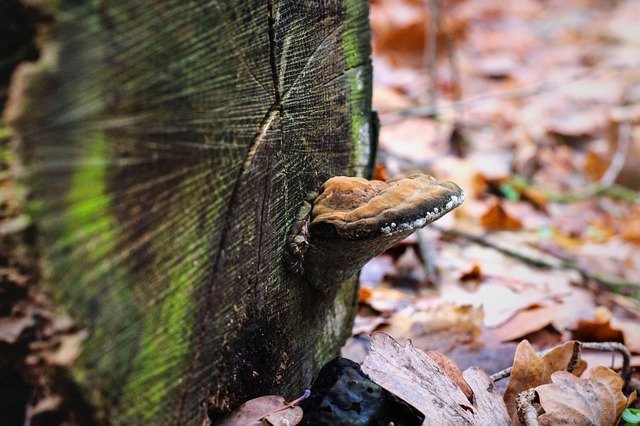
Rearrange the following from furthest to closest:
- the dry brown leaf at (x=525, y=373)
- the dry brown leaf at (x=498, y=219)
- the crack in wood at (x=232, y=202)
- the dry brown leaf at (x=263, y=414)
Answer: the dry brown leaf at (x=498, y=219)
the dry brown leaf at (x=525, y=373)
the dry brown leaf at (x=263, y=414)
the crack in wood at (x=232, y=202)

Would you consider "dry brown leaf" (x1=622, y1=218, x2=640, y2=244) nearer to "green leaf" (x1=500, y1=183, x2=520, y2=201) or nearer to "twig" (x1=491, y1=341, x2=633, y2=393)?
"green leaf" (x1=500, y1=183, x2=520, y2=201)

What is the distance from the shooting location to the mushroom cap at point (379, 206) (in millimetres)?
1414

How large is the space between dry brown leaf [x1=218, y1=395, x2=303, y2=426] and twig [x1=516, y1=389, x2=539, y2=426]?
21.5 inches

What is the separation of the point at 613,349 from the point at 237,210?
4.39 ft

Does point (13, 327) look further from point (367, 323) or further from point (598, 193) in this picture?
point (598, 193)

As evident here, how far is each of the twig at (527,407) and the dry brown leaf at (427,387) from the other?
42 mm

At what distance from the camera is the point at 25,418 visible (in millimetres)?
1137

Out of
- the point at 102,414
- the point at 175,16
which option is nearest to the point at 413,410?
the point at 102,414

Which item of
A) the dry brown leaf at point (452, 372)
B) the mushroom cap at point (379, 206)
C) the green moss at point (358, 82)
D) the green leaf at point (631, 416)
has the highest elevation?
the green moss at point (358, 82)

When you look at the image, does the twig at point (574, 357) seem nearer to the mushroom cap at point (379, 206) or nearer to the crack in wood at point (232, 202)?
the mushroom cap at point (379, 206)

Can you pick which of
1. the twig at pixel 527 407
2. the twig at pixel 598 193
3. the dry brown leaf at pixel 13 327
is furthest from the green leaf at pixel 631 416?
the twig at pixel 598 193

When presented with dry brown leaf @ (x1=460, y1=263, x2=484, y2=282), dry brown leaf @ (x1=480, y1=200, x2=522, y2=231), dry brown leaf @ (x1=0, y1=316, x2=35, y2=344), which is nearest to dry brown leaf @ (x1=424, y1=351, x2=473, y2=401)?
dry brown leaf @ (x1=0, y1=316, x2=35, y2=344)

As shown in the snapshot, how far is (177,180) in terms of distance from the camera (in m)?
1.21

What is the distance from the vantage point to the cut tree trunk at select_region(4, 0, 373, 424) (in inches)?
39.6
